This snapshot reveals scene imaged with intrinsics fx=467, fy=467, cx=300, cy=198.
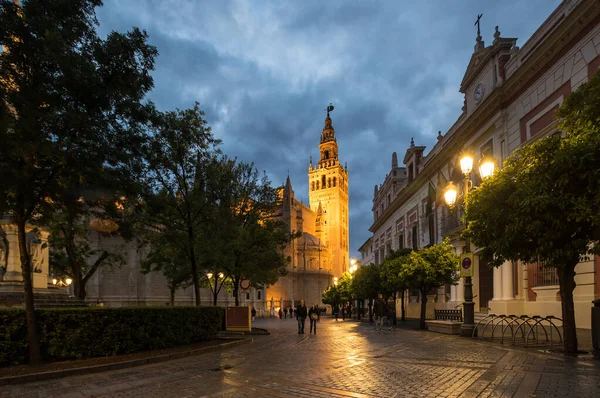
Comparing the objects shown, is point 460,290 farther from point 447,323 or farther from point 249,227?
point 249,227

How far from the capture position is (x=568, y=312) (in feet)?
38.1

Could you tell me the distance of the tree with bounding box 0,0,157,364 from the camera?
385 inches

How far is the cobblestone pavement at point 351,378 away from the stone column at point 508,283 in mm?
12060

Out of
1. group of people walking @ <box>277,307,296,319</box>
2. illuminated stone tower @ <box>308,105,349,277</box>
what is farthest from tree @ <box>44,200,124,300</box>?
illuminated stone tower @ <box>308,105,349,277</box>

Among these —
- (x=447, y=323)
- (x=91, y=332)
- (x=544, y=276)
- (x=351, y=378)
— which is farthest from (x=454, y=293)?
(x=91, y=332)

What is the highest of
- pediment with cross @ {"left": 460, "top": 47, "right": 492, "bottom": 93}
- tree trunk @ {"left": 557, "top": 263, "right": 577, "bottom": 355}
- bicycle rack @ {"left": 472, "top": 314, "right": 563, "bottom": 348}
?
pediment with cross @ {"left": 460, "top": 47, "right": 492, "bottom": 93}

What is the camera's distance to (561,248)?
11.3m

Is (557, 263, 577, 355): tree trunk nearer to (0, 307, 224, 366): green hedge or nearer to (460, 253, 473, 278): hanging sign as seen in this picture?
(460, 253, 473, 278): hanging sign

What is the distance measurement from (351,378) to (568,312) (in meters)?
6.29

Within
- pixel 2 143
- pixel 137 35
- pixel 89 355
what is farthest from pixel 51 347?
pixel 137 35

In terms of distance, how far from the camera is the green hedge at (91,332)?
1055cm

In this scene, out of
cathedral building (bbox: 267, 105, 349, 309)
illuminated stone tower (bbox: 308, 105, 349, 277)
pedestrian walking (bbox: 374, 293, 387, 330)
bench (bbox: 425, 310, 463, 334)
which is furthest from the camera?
illuminated stone tower (bbox: 308, 105, 349, 277)

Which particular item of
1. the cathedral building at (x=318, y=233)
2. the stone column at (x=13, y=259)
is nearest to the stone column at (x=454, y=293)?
the stone column at (x=13, y=259)

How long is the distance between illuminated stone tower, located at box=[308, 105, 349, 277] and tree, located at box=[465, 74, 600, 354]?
10804cm
